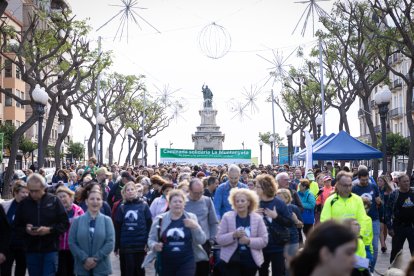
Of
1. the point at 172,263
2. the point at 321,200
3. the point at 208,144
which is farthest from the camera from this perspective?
the point at 208,144

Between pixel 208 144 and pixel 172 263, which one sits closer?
pixel 172 263

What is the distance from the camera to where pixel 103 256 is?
28.2ft

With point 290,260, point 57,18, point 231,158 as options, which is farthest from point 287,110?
point 290,260

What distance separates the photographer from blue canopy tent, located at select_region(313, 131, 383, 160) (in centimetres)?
2316

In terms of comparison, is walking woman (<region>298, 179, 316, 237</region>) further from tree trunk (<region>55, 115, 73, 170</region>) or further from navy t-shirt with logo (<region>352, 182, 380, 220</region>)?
tree trunk (<region>55, 115, 73, 170</region>)

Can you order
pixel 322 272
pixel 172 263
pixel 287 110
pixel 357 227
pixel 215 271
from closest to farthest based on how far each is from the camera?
pixel 322 272, pixel 357 227, pixel 172 263, pixel 215 271, pixel 287 110

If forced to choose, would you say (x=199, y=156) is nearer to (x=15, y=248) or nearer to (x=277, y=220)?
(x=15, y=248)

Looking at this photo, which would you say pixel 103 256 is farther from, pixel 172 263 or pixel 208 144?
pixel 208 144

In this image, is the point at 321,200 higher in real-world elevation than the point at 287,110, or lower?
lower

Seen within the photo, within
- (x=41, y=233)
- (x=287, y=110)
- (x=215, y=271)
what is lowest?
(x=215, y=271)

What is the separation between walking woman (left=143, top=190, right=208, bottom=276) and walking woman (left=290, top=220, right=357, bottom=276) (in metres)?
5.02

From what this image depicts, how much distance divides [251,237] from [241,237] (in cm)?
15

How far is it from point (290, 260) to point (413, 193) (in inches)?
373

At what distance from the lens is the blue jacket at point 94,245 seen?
28.2 ft
